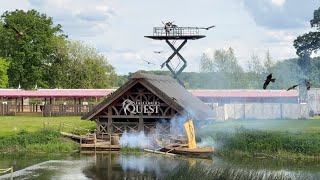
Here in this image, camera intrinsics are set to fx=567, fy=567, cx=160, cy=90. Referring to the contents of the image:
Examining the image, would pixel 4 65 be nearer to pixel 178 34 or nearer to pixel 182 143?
pixel 178 34

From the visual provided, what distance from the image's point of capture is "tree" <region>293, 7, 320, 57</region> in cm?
6041

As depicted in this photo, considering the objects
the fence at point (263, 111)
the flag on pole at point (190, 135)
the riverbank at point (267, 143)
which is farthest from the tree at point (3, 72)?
the flag on pole at point (190, 135)

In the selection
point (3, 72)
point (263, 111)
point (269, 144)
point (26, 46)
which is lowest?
point (269, 144)

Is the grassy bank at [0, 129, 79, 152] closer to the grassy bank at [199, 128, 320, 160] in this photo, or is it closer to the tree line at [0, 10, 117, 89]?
the grassy bank at [199, 128, 320, 160]

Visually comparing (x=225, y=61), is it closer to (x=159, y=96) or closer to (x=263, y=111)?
(x=263, y=111)

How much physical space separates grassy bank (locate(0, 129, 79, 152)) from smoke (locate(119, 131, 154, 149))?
3.44 metres

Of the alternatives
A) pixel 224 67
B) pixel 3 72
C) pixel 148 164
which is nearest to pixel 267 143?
pixel 148 164

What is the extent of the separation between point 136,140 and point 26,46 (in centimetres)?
4150

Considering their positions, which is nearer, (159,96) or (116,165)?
(116,165)

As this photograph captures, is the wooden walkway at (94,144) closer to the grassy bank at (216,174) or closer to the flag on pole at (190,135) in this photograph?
the flag on pole at (190,135)

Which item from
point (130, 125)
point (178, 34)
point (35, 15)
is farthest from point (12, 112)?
point (130, 125)

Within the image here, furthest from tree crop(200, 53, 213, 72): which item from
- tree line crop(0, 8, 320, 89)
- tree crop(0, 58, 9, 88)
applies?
tree crop(0, 58, 9, 88)

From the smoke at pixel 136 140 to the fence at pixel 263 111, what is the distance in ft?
51.5

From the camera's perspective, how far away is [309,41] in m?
61.0
